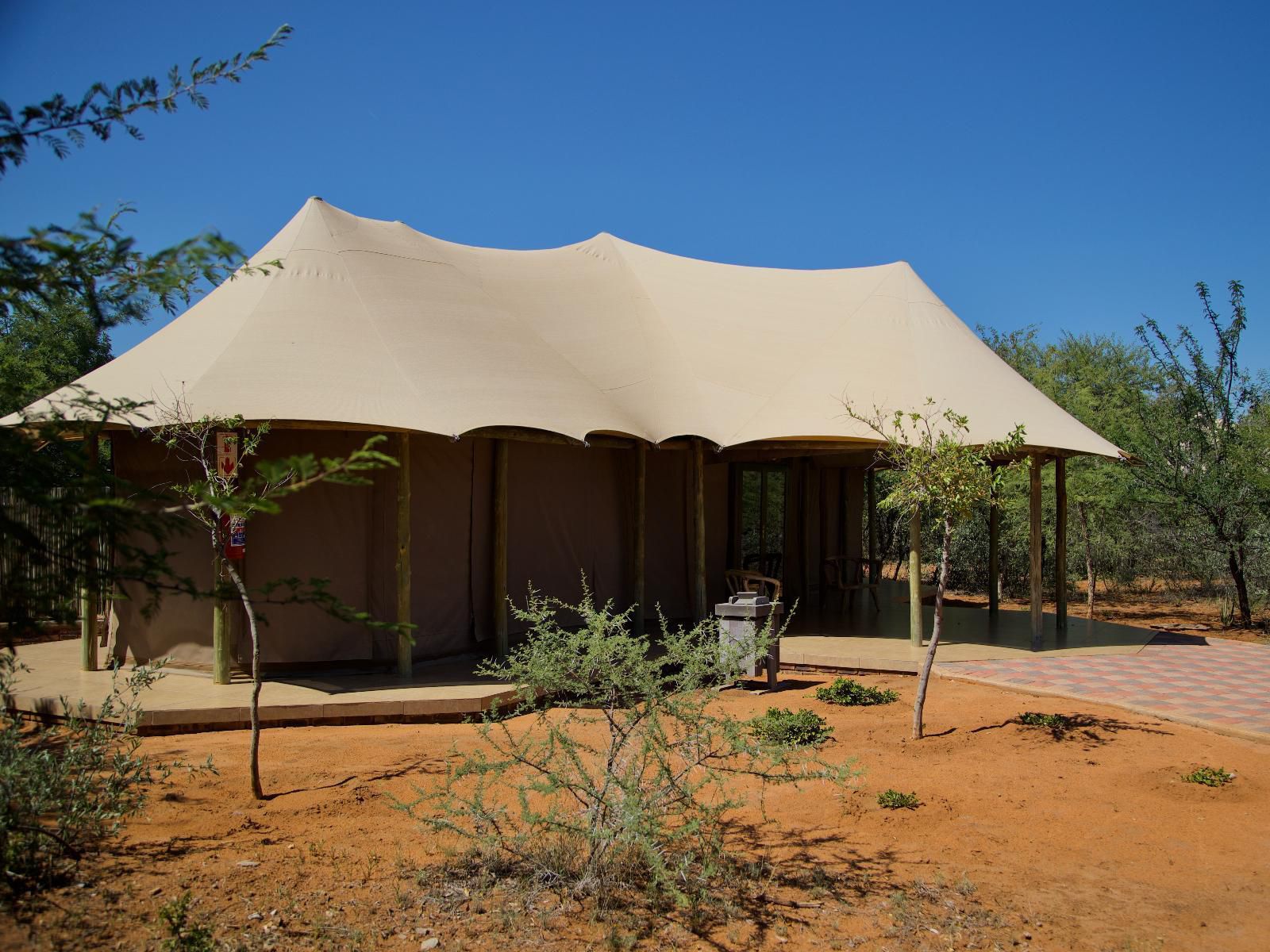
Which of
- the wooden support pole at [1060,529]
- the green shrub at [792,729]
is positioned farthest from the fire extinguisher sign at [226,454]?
the wooden support pole at [1060,529]

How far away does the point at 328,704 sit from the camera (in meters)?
6.78

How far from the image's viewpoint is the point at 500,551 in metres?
8.40

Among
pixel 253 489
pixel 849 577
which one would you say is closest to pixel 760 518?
pixel 849 577

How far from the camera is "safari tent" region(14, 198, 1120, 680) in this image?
25.3 feet

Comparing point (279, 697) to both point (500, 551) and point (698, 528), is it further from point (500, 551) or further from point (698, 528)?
point (698, 528)

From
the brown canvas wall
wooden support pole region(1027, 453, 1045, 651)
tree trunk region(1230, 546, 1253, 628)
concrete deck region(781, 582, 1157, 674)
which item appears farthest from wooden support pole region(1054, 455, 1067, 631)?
the brown canvas wall

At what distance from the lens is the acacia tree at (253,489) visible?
82.0 inches

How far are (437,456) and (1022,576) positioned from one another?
1293 cm

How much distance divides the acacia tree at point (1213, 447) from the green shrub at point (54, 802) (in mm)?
11621

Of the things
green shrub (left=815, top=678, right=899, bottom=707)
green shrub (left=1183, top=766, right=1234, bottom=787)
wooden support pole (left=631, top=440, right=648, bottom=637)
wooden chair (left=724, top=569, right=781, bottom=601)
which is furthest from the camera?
wooden support pole (left=631, top=440, right=648, bottom=637)

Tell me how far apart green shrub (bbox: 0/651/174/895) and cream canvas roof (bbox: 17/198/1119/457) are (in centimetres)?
312

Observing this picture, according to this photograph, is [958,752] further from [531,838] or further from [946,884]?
[531,838]

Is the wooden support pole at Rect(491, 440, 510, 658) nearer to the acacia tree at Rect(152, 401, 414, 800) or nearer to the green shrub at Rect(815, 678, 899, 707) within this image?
the acacia tree at Rect(152, 401, 414, 800)

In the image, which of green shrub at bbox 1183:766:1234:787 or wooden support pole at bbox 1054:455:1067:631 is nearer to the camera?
green shrub at bbox 1183:766:1234:787
